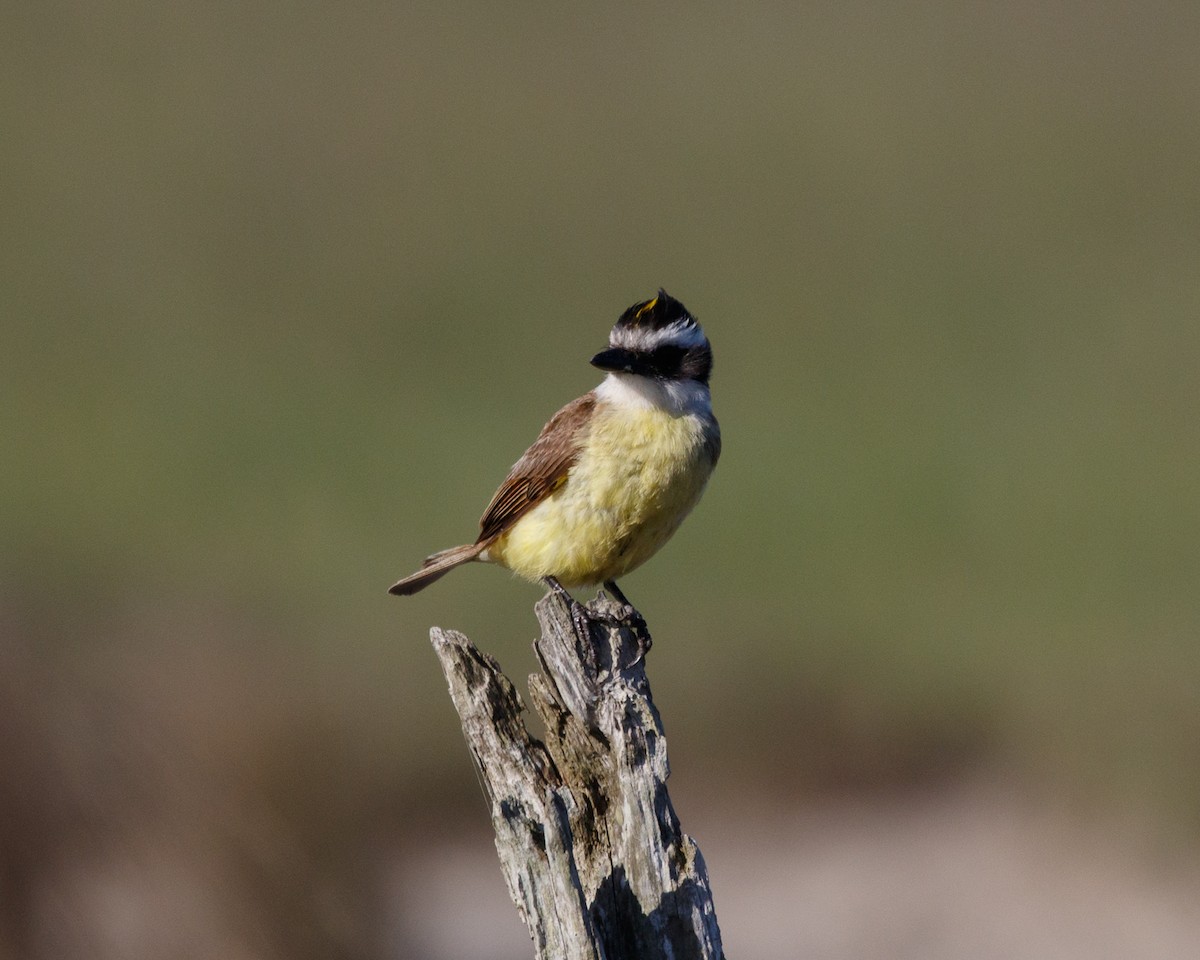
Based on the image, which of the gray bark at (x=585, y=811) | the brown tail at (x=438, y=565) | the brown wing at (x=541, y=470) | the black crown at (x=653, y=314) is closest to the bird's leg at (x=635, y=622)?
the brown wing at (x=541, y=470)

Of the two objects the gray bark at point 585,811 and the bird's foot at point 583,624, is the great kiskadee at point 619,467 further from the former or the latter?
the gray bark at point 585,811

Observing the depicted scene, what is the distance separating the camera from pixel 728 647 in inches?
404

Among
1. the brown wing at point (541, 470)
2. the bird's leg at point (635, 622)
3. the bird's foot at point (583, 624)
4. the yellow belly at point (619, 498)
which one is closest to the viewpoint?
the bird's foot at point (583, 624)

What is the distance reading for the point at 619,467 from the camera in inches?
230

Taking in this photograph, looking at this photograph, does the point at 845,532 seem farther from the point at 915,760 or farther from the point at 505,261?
the point at 505,261

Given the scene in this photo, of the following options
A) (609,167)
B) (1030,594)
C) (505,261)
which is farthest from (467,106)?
(1030,594)

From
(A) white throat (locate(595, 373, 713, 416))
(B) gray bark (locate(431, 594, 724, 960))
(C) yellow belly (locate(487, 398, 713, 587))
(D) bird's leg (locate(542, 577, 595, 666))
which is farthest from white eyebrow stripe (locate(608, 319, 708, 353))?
(B) gray bark (locate(431, 594, 724, 960))

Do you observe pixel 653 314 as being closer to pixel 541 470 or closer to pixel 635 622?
pixel 541 470

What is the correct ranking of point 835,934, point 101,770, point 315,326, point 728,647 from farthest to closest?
point 315,326
point 728,647
point 835,934
point 101,770

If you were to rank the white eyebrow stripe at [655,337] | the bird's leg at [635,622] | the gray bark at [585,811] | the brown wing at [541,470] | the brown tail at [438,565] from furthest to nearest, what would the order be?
the brown tail at [438,565]
the white eyebrow stripe at [655,337]
the brown wing at [541,470]
the bird's leg at [635,622]
the gray bark at [585,811]

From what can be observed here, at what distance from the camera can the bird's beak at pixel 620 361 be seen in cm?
590

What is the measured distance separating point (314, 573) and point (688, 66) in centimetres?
1122

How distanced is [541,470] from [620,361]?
0.46 metres

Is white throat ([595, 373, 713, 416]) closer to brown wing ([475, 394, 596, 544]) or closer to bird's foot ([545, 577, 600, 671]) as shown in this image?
brown wing ([475, 394, 596, 544])
